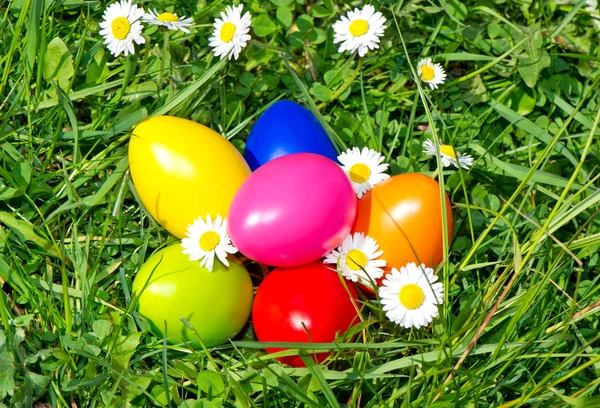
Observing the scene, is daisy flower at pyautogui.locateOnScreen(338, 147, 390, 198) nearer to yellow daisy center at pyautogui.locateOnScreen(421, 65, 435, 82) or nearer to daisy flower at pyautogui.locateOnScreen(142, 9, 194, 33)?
yellow daisy center at pyautogui.locateOnScreen(421, 65, 435, 82)

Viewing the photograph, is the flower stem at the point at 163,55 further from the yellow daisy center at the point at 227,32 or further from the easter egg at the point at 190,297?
the easter egg at the point at 190,297

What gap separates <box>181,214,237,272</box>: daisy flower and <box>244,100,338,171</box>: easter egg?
233 mm

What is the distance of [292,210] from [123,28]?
0.77m

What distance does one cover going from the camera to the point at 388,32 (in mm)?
2119

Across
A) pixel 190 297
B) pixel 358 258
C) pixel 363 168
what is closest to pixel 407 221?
pixel 358 258

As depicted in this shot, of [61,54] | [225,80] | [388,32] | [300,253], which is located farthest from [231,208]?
[388,32]

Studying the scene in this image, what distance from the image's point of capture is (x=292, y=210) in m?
1.47

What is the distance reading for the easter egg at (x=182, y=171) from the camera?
1575 millimetres

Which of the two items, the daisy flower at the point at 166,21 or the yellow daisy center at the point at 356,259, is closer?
the yellow daisy center at the point at 356,259

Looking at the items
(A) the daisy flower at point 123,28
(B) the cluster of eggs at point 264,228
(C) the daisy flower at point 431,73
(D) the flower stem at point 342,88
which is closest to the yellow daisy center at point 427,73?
(C) the daisy flower at point 431,73

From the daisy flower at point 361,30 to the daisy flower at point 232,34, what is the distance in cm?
27

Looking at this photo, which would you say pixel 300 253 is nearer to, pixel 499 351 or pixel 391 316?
pixel 391 316

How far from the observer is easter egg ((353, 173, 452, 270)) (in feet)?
5.07

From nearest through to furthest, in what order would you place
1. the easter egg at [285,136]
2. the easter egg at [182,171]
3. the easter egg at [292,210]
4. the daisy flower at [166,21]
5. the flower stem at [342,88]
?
the easter egg at [292,210] → the easter egg at [182,171] → the easter egg at [285,136] → the daisy flower at [166,21] → the flower stem at [342,88]
